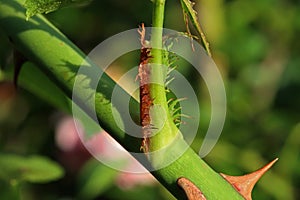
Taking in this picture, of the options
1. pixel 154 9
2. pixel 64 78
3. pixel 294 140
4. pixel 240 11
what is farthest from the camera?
pixel 240 11

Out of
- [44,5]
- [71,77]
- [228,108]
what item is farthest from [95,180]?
[44,5]

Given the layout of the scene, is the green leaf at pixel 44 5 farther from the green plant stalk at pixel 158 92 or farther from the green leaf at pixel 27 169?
the green leaf at pixel 27 169

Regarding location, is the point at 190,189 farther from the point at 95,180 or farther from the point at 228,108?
the point at 228,108

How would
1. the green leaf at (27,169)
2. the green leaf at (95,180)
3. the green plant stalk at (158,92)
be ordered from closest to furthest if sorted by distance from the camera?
the green plant stalk at (158,92) < the green leaf at (27,169) < the green leaf at (95,180)

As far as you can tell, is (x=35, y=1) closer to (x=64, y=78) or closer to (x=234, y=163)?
(x=64, y=78)

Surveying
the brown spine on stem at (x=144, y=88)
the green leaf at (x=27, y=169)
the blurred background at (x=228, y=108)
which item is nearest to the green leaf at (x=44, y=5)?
the brown spine on stem at (x=144, y=88)

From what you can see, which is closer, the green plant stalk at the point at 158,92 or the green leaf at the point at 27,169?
the green plant stalk at the point at 158,92

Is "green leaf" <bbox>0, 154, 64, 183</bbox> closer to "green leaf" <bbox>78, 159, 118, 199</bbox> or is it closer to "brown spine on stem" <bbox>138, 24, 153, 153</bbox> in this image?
"green leaf" <bbox>78, 159, 118, 199</bbox>

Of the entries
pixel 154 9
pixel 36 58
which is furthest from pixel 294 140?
pixel 154 9

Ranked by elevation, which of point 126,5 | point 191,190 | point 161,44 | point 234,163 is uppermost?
point 161,44
